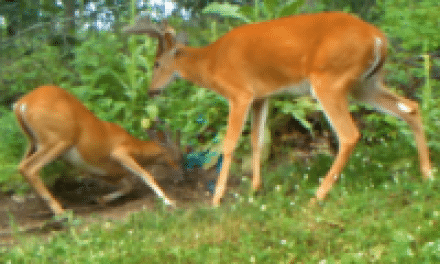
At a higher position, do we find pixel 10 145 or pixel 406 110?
pixel 406 110

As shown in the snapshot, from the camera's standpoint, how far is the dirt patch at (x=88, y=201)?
5602 mm

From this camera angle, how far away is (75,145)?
5883 mm

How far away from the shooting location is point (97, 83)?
25.5ft

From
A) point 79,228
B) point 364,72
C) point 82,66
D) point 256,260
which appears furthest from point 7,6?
point 256,260

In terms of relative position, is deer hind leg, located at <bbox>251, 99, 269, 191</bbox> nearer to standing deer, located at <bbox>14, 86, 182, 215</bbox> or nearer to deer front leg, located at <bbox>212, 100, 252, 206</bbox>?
deer front leg, located at <bbox>212, 100, 252, 206</bbox>

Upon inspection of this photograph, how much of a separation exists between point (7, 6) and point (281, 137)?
5.06 metres

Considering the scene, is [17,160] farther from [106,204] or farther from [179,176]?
[179,176]

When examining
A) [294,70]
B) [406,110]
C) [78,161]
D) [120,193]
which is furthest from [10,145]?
[406,110]

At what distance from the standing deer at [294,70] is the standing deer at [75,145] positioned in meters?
0.66

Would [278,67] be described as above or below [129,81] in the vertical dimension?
above

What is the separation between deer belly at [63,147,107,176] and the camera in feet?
19.4

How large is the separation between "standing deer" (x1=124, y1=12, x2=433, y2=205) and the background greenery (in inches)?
13.4

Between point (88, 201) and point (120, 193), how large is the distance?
0.37m

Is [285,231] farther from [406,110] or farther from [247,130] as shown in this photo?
[247,130]
